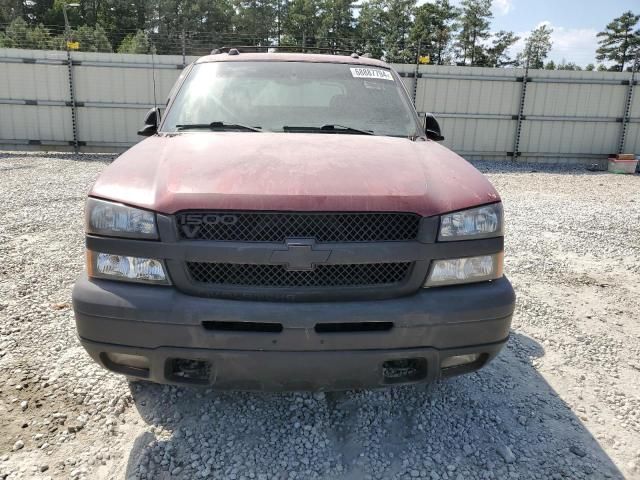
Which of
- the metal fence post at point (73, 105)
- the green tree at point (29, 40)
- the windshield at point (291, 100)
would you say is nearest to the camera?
the windshield at point (291, 100)

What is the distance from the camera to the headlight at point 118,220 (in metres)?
2.15

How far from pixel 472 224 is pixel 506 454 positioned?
1.19 m

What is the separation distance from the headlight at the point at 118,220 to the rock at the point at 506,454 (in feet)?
6.52

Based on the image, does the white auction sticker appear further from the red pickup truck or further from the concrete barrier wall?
the concrete barrier wall

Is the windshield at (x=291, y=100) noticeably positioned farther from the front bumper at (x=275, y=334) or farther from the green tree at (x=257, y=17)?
the green tree at (x=257, y=17)

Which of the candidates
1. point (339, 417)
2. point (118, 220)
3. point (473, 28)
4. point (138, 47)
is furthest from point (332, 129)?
point (473, 28)

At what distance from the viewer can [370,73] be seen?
12.6 feet

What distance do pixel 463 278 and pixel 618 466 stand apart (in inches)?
50.2

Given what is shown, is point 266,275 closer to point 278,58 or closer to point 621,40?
point 278,58

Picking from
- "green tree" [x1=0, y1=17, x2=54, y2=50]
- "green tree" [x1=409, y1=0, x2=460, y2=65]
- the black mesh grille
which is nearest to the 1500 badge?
the black mesh grille

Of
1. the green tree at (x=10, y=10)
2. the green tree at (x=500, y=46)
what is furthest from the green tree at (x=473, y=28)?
the green tree at (x=10, y=10)

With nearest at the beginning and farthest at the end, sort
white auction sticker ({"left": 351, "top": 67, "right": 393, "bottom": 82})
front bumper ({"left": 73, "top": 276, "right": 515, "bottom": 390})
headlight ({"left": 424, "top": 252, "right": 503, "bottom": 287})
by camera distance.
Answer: front bumper ({"left": 73, "top": 276, "right": 515, "bottom": 390}), headlight ({"left": 424, "top": 252, "right": 503, "bottom": 287}), white auction sticker ({"left": 351, "top": 67, "right": 393, "bottom": 82})

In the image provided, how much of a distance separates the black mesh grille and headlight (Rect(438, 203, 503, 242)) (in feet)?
0.90

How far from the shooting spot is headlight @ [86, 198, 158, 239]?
7.06 ft
